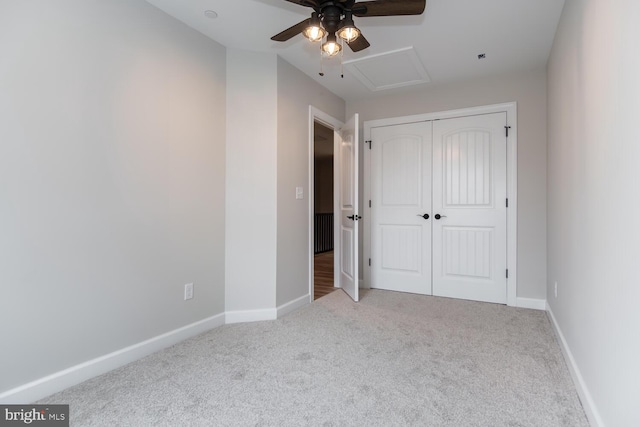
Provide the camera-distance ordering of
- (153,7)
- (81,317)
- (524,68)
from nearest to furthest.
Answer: (81,317), (153,7), (524,68)

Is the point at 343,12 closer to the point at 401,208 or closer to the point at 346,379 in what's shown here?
the point at 346,379

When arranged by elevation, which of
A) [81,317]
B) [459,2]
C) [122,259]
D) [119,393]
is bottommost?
[119,393]

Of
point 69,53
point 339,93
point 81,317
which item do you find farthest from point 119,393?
point 339,93

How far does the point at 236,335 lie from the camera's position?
2656 mm

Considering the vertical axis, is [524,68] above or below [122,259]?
above

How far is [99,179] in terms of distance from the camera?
6.66ft

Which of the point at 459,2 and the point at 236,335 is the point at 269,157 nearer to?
the point at 236,335

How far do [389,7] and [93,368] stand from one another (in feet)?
9.00

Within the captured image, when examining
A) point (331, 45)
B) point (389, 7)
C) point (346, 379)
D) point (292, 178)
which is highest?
point (389, 7)

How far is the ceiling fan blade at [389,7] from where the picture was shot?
1.76 meters

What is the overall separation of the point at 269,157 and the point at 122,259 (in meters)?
1.46

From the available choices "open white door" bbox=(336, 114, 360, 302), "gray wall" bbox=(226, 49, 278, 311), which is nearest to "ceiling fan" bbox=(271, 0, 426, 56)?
"gray wall" bbox=(226, 49, 278, 311)

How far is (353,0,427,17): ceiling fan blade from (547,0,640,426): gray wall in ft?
2.73

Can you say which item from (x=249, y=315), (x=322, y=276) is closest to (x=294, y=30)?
(x=249, y=315)
